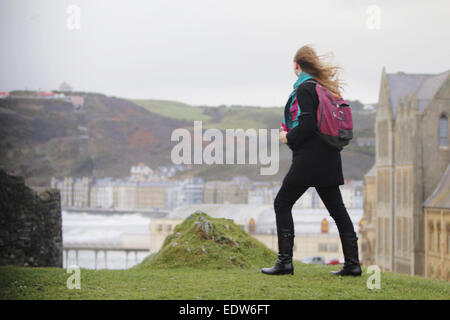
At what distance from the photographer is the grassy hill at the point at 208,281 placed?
24.7 feet

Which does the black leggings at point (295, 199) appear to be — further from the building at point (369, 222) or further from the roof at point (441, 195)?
the building at point (369, 222)

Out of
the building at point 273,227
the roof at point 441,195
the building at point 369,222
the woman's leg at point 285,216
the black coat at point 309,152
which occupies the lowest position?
the building at point 273,227

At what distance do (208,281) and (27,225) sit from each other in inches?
344

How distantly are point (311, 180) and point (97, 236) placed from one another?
617ft

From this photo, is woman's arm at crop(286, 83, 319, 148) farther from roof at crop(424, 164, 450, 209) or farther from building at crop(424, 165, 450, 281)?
roof at crop(424, 164, 450, 209)

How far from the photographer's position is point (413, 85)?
67125 millimetres

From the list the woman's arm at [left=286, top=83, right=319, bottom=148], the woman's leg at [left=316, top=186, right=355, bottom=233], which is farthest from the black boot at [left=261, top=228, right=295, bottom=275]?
the woman's arm at [left=286, top=83, right=319, bottom=148]

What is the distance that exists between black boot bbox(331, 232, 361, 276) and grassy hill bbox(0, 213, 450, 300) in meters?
0.13

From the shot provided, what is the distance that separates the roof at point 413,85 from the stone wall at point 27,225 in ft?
158

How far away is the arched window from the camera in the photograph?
5883 centimetres
